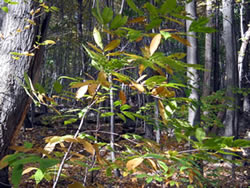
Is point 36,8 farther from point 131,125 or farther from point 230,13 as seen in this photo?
point 131,125

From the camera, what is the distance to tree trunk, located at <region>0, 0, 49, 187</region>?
2.13m

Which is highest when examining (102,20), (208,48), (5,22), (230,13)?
(230,13)

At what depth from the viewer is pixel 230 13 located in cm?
741

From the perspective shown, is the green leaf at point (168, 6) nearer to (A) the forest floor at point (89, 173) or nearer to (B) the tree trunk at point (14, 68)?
(B) the tree trunk at point (14, 68)

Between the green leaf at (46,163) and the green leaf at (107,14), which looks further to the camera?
the green leaf at (107,14)

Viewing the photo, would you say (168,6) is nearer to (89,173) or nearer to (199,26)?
(199,26)

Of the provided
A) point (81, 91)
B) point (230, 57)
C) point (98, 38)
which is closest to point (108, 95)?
point (98, 38)

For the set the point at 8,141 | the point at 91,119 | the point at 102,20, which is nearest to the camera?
the point at 102,20

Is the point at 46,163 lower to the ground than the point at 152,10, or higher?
lower

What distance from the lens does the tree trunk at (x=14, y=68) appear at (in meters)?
2.13

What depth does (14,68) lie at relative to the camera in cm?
217

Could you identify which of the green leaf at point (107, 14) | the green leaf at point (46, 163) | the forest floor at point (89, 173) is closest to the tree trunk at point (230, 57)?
the forest floor at point (89, 173)

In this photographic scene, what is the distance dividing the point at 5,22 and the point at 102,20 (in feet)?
6.20

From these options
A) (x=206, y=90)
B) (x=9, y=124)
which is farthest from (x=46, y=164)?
(x=206, y=90)
